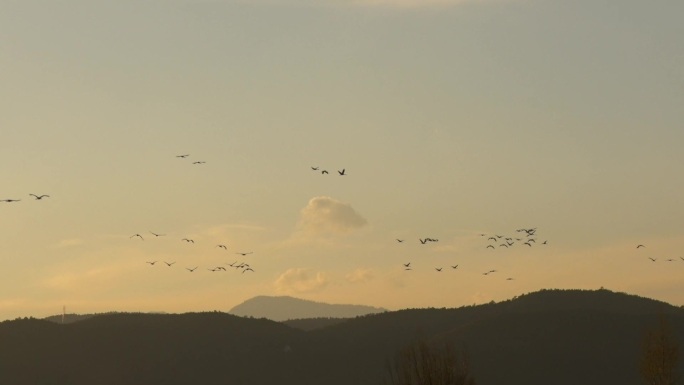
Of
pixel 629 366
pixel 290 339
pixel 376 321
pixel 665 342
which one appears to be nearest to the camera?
pixel 665 342

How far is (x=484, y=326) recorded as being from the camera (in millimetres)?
150000

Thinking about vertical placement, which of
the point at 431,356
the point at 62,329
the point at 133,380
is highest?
the point at 62,329

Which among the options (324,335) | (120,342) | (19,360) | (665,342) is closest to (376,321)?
(324,335)

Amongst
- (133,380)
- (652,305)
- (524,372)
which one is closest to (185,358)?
(133,380)

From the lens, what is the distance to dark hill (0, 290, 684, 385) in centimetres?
13712

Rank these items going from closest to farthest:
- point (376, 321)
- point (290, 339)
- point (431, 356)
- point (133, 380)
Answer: point (431, 356) → point (133, 380) → point (290, 339) → point (376, 321)

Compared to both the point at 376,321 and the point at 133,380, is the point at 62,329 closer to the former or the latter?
the point at 133,380

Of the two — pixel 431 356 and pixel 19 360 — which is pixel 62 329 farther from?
pixel 431 356

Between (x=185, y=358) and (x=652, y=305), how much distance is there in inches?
2701

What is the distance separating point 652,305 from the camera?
167m

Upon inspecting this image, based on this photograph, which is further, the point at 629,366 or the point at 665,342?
the point at 629,366

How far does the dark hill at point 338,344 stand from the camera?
137125 millimetres

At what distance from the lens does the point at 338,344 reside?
155 m

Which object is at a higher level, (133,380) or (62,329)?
(62,329)
